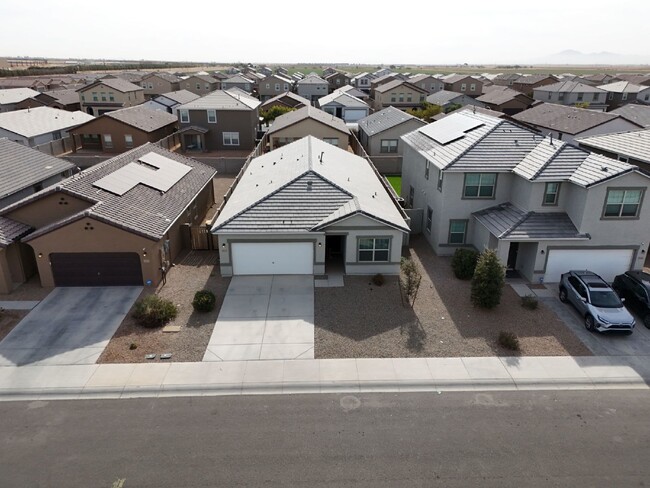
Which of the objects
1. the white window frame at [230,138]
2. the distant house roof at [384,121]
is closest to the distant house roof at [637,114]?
the distant house roof at [384,121]

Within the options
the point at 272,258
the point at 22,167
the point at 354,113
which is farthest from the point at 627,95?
the point at 22,167

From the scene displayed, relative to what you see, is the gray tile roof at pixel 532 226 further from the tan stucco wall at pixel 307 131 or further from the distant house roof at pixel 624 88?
the distant house roof at pixel 624 88

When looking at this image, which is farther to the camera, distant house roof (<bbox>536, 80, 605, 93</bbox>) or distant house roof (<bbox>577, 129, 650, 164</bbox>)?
distant house roof (<bbox>536, 80, 605, 93</bbox>)

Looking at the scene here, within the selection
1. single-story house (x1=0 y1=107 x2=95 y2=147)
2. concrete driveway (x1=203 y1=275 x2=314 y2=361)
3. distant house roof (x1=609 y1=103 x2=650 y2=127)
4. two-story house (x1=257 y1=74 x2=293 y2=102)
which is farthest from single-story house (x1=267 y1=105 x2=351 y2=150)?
two-story house (x1=257 y1=74 x2=293 y2=102)

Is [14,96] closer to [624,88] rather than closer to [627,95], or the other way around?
[627,95]

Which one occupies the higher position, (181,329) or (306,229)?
(306,229)

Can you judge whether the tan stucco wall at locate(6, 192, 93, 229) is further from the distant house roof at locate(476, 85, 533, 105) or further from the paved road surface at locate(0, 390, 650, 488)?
the distant house roof at locate(476, 85, 533, 105)

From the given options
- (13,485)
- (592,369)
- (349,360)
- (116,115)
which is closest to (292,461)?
(349,360)

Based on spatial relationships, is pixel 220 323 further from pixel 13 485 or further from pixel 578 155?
pixel 578 155
